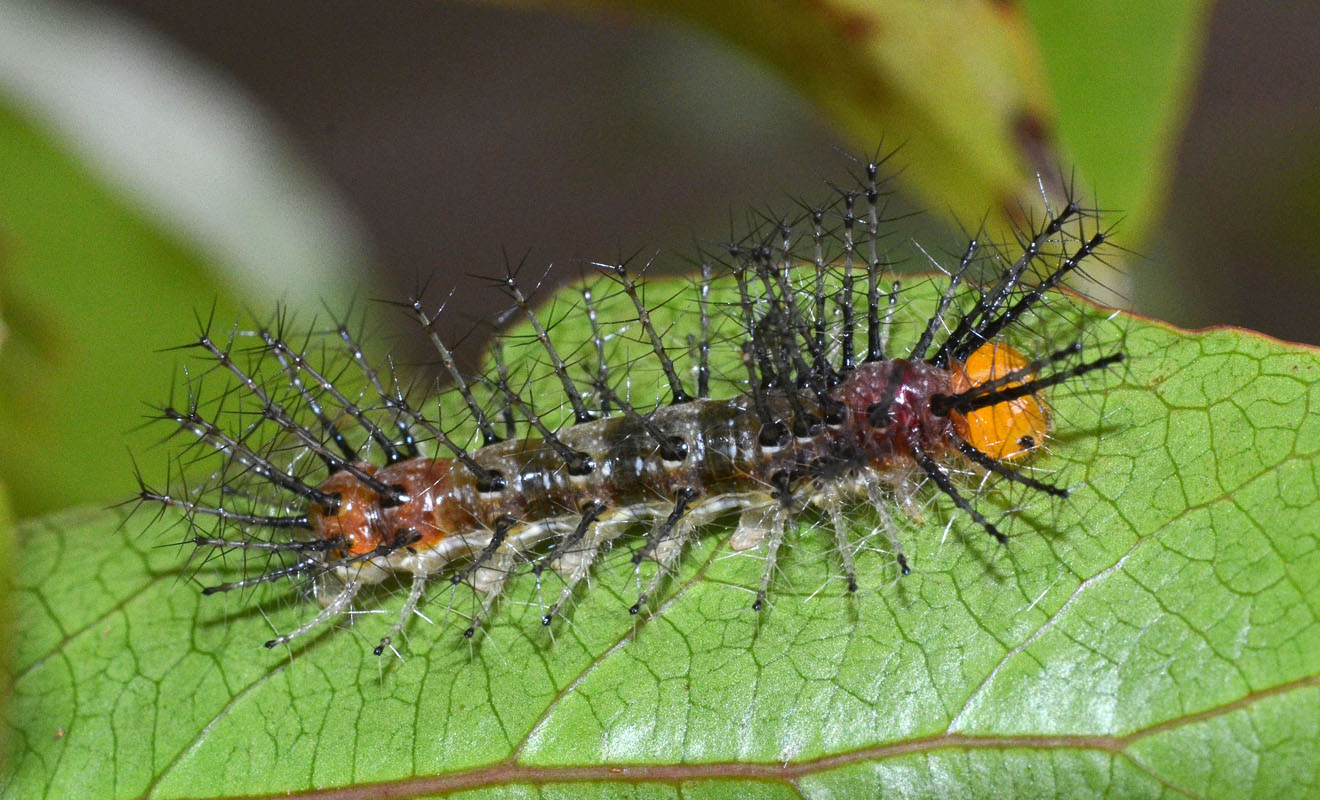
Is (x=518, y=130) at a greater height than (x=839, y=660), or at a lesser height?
greater

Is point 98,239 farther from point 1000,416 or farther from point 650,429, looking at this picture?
point 1000,416

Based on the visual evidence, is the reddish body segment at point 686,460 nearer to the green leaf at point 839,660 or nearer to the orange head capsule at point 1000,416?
the orange head capsule at point 1000,416

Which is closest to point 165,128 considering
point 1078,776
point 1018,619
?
point 1018,619

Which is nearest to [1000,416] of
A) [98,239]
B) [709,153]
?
[98,239]

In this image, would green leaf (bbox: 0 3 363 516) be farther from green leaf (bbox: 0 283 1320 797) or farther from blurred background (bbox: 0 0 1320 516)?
green leaf (bbox: 0 283 1320 797)

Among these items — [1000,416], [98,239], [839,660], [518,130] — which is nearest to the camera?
[839,660]

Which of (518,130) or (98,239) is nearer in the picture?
(98,239)
